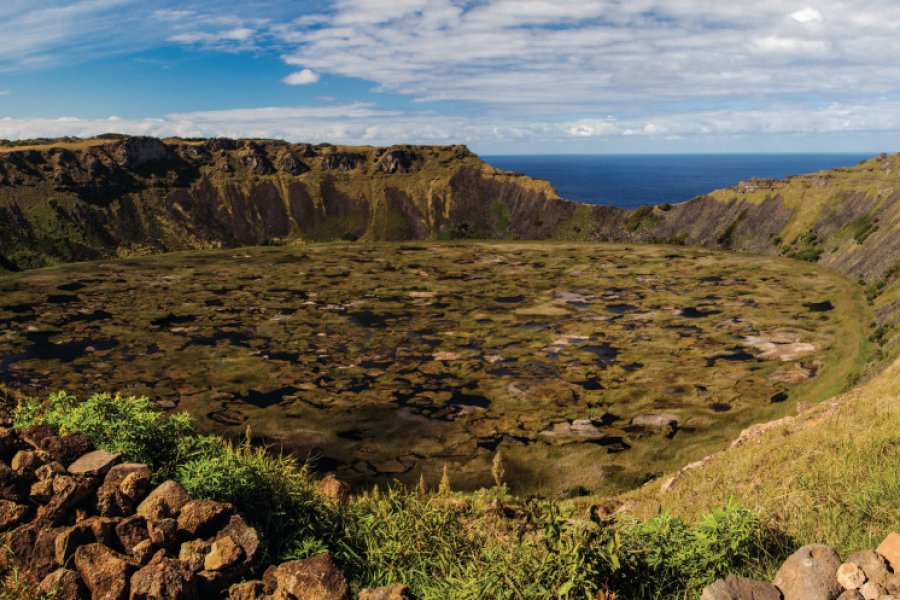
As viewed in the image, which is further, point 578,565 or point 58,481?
point 58,481

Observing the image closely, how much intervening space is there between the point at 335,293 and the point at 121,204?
397 ft

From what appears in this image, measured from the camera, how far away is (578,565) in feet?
29.2

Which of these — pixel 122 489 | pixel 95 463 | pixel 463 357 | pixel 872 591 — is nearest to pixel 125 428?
pixel 95 463

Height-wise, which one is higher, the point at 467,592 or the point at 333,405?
the point at 467,592

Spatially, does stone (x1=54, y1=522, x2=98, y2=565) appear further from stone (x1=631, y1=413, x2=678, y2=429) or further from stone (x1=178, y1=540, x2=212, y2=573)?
stone (x1=631, y1=413, x2=678, y2=429)

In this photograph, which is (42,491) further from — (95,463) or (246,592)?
(246,592)

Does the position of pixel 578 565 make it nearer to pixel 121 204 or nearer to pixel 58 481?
pixel 58 481

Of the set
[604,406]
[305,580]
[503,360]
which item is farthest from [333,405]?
[305,580]

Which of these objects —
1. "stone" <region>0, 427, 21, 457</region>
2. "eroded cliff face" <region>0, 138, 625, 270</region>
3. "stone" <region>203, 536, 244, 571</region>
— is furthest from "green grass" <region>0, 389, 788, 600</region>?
"eroded cliff face" <region>0, 138, 625, 270</region>

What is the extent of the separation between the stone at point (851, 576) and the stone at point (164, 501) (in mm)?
10425

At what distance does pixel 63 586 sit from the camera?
8.52m

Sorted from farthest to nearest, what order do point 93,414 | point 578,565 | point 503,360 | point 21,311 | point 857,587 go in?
point 21,311 < point 503,360 < point 93,414 < point 578,565 < point 857,587

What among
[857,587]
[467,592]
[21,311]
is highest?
[857,587]

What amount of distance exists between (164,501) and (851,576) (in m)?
10.9
